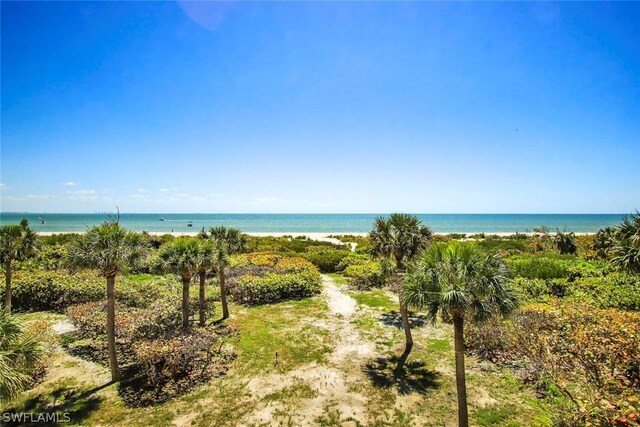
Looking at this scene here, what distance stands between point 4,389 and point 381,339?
44.1 feet

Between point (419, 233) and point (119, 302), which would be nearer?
point (419, 233)

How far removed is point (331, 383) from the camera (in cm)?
1117

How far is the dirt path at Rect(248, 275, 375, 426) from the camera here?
374 inches

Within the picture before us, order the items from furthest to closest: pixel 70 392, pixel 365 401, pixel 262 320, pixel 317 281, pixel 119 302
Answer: pixel 317 281 < pixel 119 302 < pixel 262 320 < pixel 70 392 < pixel 365 401

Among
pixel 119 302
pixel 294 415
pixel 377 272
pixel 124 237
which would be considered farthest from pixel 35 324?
pixel 377 272

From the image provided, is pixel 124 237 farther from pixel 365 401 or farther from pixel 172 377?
pixel 365 401

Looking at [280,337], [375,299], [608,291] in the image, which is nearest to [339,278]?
[375,299]

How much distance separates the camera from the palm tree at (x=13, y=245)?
17.4 meters

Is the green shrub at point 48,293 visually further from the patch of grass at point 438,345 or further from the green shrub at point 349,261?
the green shrub at point 349,261

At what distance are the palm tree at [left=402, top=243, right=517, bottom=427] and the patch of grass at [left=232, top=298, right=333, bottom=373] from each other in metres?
6.54

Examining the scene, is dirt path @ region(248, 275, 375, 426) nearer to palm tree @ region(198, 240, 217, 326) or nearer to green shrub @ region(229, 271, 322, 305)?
palm tree @ region(198, 240, 217, 326)

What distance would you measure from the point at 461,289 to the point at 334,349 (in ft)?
27.1

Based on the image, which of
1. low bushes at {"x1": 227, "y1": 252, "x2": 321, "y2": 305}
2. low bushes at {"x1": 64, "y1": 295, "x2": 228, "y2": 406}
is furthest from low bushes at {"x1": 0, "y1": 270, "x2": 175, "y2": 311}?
low bushes at {"x1": 227, "y1": 252, "x2": 321, "y2": 305}

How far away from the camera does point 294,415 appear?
9.44 meters
